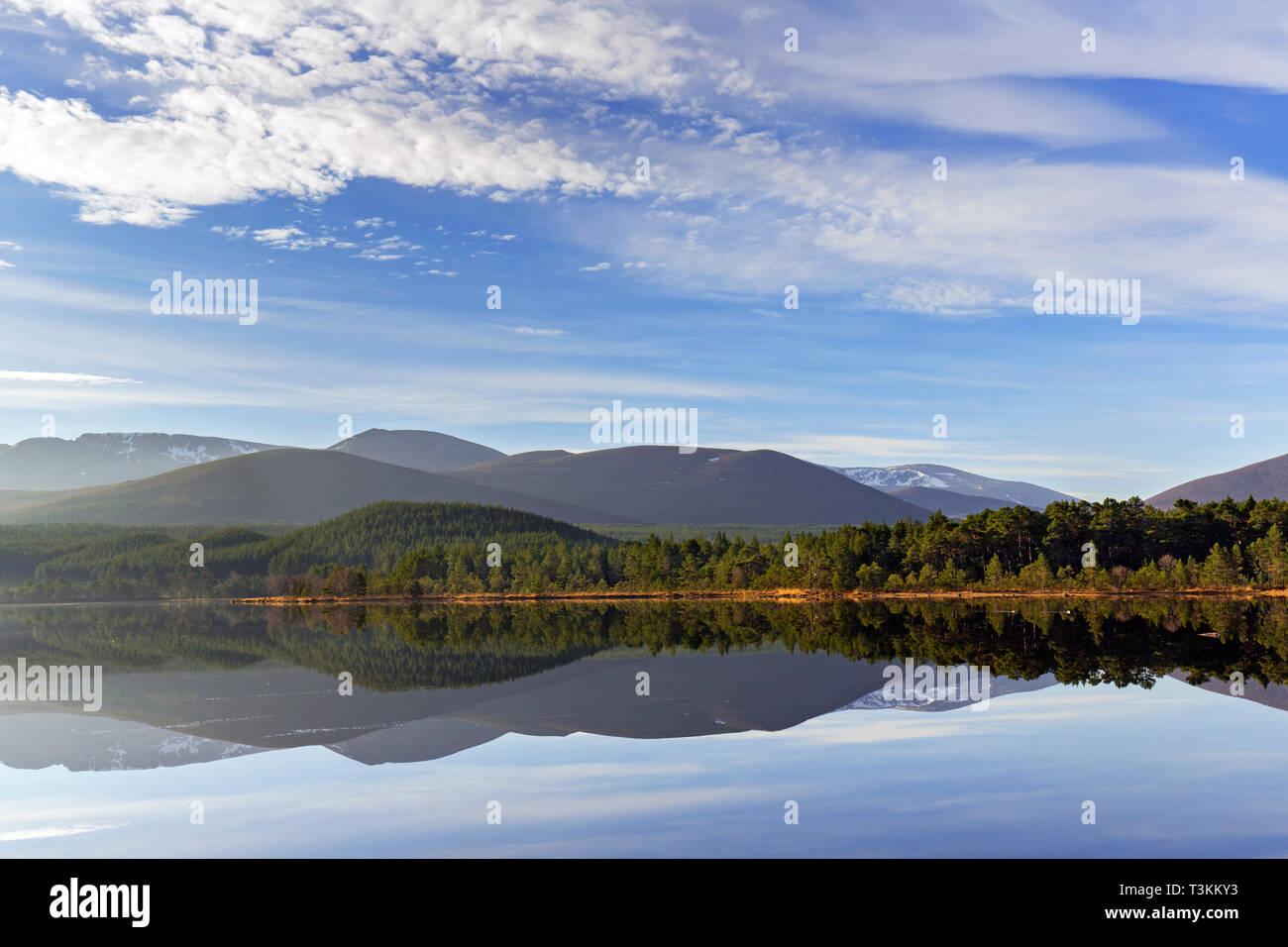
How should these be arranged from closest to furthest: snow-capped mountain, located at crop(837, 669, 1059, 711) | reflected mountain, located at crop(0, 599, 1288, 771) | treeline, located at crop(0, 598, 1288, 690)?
1. reflected mountain, located at crop(0, 599, 1288, 771)
2. snow-capped mountain, located at crop(837, 669, 1059, 711)
3. treeline, located at crop(0, 598, 1288, 690)

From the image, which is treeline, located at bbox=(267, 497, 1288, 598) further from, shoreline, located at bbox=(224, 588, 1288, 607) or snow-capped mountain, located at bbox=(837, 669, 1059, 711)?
snow-capped mountain, located at bbox=(837, 669, 1059, 711)

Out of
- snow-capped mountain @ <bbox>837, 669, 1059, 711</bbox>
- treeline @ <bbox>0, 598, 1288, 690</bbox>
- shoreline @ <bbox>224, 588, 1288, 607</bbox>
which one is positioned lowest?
shoreline @ <bbox>224, 588, 1288, 607</bbox>

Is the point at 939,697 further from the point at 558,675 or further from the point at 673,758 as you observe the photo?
the point at 558,675

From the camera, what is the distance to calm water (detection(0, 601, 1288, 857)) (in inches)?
698

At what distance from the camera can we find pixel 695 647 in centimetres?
6131

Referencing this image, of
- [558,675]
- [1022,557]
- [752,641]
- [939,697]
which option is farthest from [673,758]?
[1022,557]

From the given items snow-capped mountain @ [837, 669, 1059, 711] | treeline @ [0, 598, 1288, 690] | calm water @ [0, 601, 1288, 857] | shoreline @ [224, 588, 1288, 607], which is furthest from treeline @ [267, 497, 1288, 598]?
snow-capped mountain @ [837, 669, 1059, 711]

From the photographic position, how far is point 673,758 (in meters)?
24.9

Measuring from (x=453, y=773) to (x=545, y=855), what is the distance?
25.0 ft

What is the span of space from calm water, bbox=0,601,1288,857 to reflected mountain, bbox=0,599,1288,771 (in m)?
0.26

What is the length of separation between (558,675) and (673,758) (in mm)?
22897
